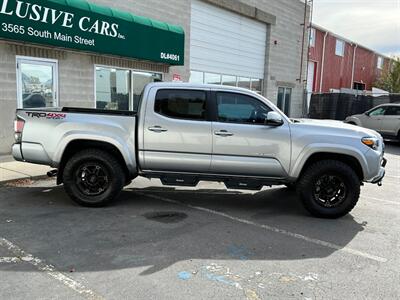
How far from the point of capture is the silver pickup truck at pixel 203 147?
19.5ft

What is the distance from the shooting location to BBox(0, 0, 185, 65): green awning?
8.98 m

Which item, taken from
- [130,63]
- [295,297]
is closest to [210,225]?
[295,297]

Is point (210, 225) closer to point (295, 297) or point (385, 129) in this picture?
point (295, 297)

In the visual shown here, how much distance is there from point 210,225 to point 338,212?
2.01 m

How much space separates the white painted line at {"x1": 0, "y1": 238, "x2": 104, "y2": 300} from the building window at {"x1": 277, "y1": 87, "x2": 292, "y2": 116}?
63.0 feet

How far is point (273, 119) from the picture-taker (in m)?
5.85

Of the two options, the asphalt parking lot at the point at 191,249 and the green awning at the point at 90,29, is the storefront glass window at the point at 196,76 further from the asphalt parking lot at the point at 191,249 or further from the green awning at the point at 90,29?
the asphalt parking lot at the point at 191,249

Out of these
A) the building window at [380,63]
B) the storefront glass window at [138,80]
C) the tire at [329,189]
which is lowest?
the tire at [329,189]

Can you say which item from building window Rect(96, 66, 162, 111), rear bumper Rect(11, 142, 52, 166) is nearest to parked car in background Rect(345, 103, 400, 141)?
building window Rect(96, 66, 162, 111)

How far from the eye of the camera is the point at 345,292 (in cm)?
371

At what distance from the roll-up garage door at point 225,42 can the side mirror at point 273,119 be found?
1059 centimetres

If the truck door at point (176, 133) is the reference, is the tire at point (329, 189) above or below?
below

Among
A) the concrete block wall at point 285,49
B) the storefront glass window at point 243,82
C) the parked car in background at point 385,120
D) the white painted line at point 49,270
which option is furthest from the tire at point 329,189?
the concrete block wall at point 285,49

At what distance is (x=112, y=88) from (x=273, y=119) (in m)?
7.53
